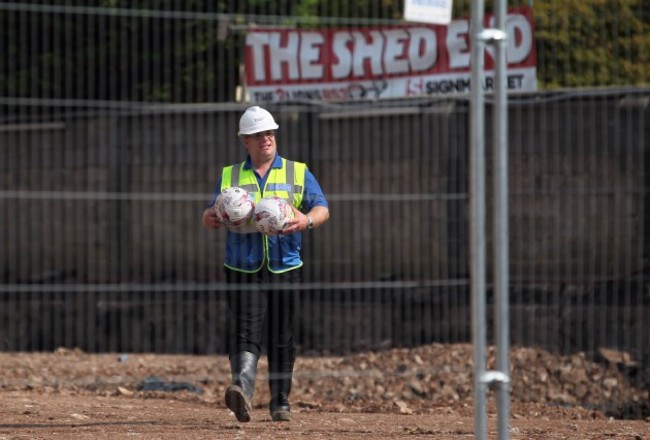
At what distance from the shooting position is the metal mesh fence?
1195cm

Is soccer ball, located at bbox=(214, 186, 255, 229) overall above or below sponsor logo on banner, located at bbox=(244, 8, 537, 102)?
below

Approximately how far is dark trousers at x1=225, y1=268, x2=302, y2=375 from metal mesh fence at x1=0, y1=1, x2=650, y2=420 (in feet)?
13.8

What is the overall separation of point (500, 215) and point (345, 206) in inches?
325

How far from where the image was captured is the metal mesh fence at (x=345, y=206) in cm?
1195

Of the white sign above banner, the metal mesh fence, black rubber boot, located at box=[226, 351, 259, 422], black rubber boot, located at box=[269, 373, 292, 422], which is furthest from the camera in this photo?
the metal mesh fence

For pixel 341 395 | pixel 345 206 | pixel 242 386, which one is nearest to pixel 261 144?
pixel 242 386

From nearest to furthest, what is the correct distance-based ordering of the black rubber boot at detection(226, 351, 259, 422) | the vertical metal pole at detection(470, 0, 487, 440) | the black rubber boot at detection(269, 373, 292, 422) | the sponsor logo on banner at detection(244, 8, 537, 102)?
1. the vertical metal pole at detection(470, 0, 487, 440)
2. the black rubber boot at detection(226, 351, 259, 422)
3. the black rubber boot at detection(269, 373, 292, 422)
4. the sponsor logo on banner at detection(244, 8, 537, 102)

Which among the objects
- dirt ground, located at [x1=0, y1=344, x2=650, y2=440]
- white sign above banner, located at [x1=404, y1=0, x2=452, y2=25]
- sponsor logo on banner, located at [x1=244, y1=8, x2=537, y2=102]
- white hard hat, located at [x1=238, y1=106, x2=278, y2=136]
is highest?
sponsor logo on banner, located at [x1=244, y1=8, x2=537, y2=102]

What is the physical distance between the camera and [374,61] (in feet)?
44.6

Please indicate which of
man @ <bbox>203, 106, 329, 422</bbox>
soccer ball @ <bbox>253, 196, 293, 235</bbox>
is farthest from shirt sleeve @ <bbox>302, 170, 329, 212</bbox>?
soccer ball @ <bbox>253, 196, 293, 235</bbox>

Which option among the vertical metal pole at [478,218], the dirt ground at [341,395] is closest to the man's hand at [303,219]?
the dirt ground at [341,395]

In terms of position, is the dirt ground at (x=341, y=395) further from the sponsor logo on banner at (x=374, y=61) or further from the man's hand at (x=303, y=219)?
the sponsor logo on banner at (x=374, y=61)

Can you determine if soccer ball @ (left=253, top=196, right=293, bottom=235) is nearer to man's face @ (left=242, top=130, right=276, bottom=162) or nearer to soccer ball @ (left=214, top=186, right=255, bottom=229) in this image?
soccer ball @ (left=214, top=186, right=255, bottom=229)

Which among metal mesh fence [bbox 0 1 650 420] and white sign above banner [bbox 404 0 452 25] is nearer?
white sign above banner [bbox 404 0 452 25]
